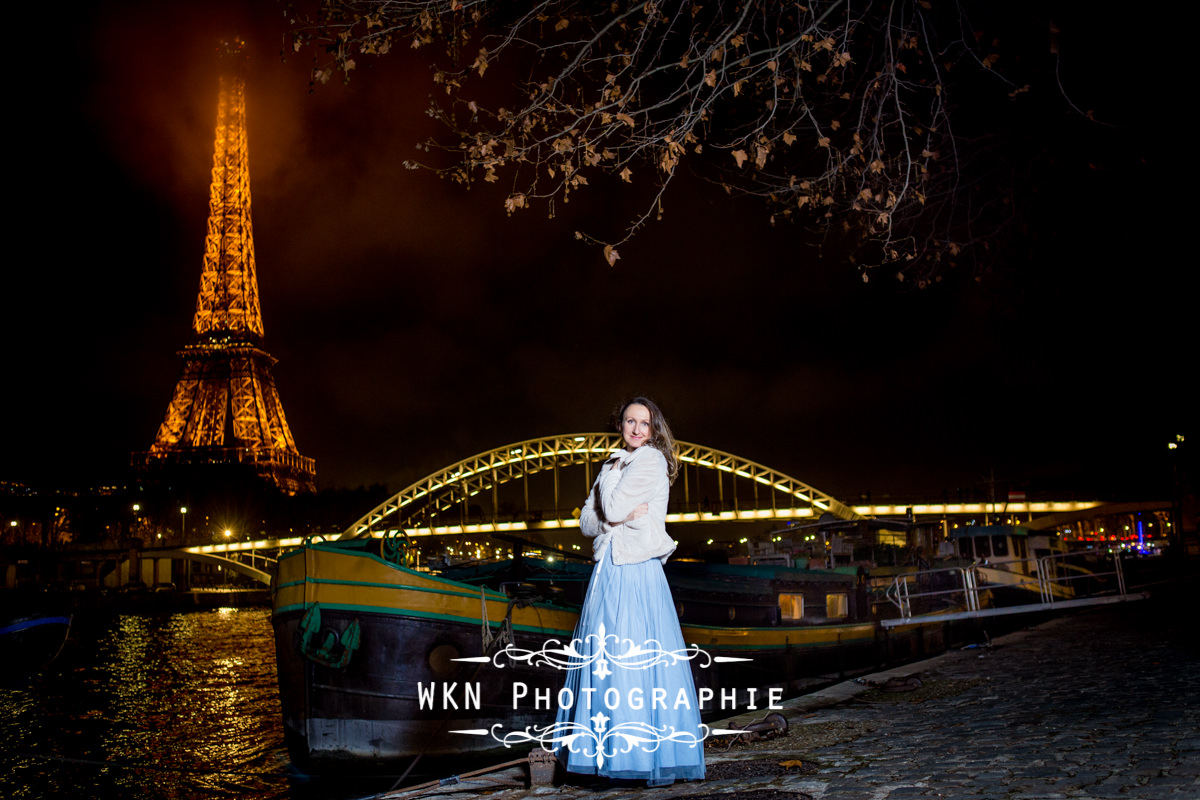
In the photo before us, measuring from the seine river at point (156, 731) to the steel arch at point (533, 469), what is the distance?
5934cm

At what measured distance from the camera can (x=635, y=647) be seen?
5.04m

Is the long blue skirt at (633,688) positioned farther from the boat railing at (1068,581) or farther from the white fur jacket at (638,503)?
the boat railing at (1068,581)

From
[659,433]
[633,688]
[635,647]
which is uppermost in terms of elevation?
[659,433]

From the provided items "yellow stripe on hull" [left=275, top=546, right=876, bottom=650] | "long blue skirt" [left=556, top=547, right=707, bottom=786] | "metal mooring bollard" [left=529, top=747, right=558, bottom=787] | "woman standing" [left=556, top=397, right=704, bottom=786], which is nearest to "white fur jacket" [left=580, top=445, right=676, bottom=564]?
"woman standing" [left=556, top=397, right=704, bottom=786]

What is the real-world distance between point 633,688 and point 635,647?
0.22 metres

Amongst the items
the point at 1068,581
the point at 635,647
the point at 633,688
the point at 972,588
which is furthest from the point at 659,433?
the point at 1068,581

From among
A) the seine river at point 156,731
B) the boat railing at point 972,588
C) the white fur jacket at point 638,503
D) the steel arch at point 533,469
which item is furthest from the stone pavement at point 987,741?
the steel arch at point 533,469

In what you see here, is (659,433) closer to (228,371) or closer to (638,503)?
(638,503)

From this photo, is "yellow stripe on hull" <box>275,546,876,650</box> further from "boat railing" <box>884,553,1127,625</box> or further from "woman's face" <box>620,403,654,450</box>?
"boat railing" <box>884,553,1127,625</box>

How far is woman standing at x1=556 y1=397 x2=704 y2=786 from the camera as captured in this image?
5020 millimetres

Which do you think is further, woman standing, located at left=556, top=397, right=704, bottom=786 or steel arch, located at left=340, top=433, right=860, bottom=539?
steel arch, located at left=340, top=433, right=860, bottom=539

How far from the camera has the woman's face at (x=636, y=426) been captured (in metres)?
5.21

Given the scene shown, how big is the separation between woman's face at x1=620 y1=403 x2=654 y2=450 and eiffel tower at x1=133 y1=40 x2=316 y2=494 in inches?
3537

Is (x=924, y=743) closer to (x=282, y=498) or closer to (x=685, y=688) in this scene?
(x=685, y=688)
